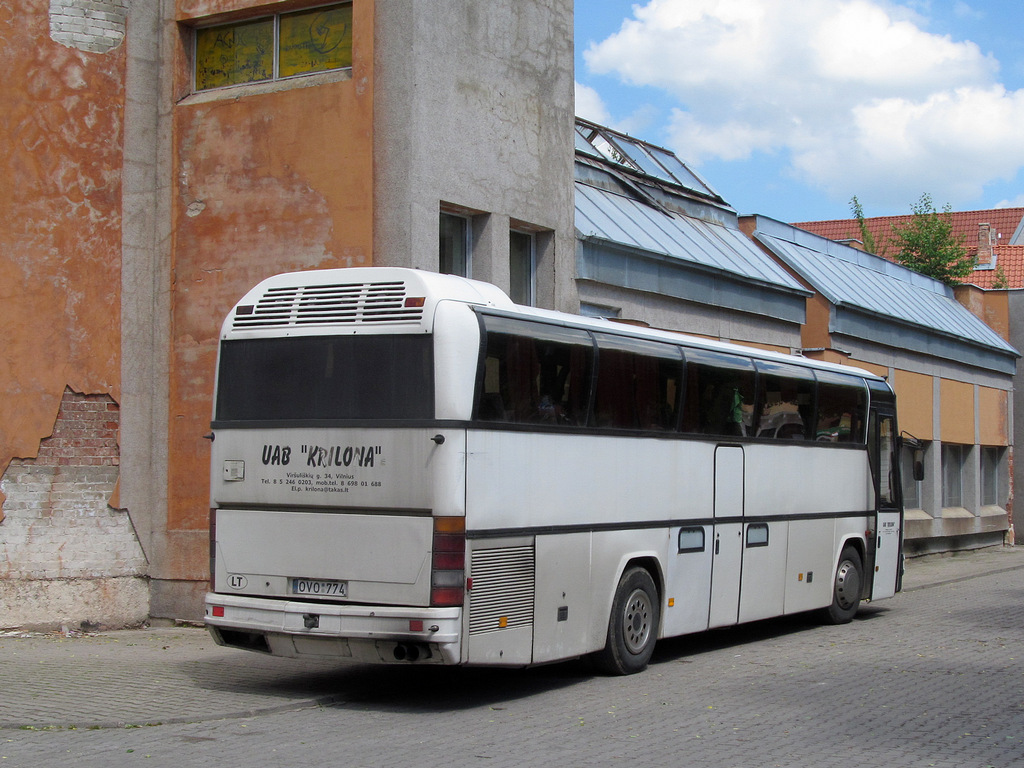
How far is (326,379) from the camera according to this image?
32.1 feet

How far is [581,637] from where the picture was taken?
419 inches

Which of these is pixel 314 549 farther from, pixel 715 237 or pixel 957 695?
pixel 715 237

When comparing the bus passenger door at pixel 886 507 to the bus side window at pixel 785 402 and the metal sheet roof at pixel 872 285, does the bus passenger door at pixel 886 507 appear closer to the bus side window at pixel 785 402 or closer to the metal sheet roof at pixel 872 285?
the bus side window at pixel 785 402

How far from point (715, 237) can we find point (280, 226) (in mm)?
10609

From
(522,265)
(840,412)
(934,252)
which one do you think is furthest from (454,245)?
(934,252)

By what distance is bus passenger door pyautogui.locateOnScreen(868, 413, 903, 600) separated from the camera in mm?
16625

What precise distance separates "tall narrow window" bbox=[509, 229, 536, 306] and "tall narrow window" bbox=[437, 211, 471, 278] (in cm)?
102

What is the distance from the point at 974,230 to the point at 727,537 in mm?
56110

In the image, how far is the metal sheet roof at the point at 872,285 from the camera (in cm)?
2592

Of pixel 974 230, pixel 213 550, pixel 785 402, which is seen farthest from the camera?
pixel 974 230

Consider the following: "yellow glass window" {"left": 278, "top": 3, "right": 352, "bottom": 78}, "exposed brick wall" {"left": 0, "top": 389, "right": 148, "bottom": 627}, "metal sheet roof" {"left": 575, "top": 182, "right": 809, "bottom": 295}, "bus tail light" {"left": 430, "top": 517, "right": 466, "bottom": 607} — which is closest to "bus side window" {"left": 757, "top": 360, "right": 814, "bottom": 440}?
"metal sheet roof" {"left": 575, "top": 182, "right": 809, "bottom": 295}

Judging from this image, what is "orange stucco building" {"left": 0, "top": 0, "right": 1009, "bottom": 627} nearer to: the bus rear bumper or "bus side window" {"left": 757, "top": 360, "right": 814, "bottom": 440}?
"bus side window" {"left": 757, "top": 360, "right": 814, "bottom": 440}

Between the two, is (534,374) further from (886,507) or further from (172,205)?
(886,507)

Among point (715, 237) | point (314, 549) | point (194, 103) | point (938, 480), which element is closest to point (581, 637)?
point (314, 549)
